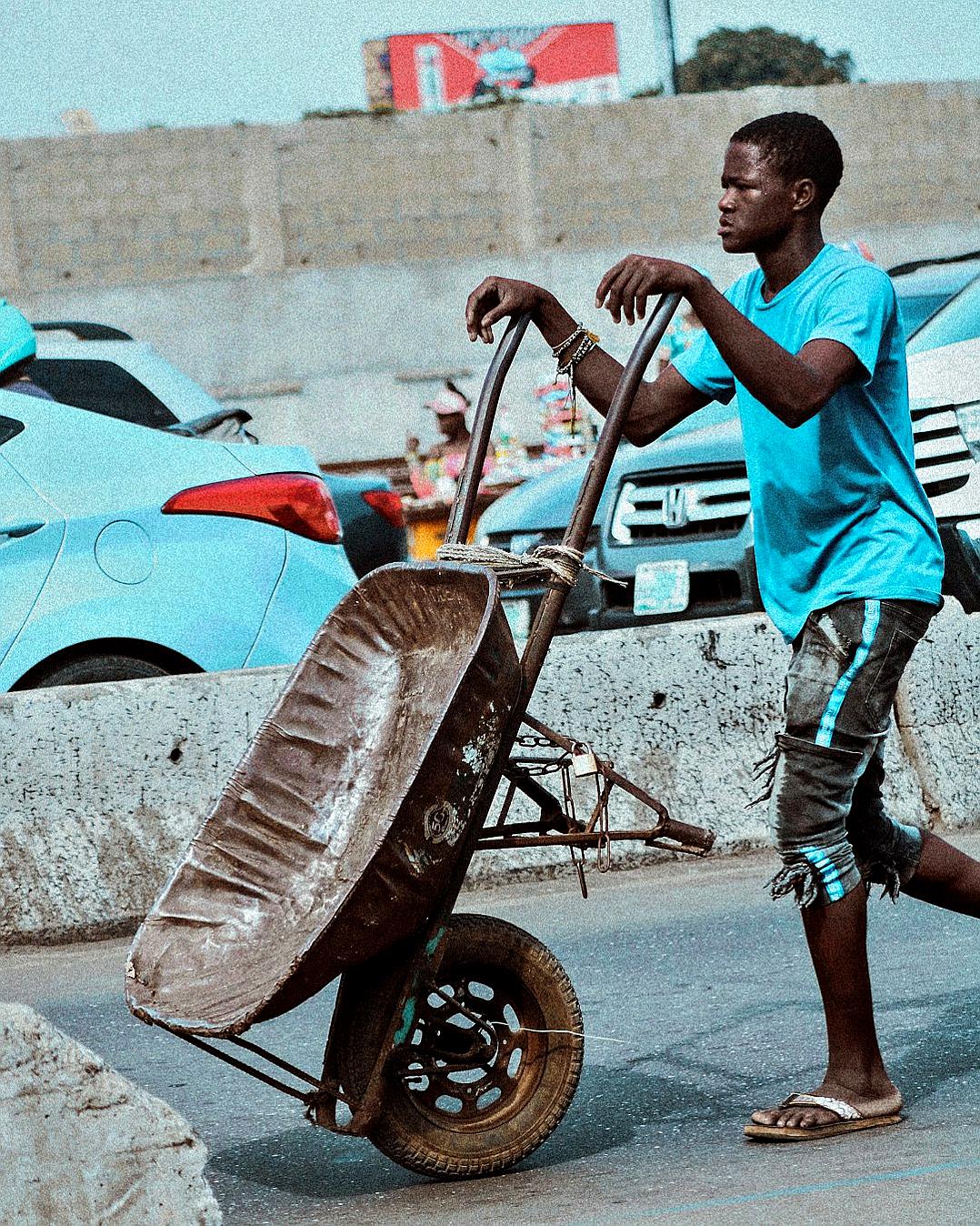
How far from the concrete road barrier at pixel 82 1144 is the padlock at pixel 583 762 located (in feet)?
3.33

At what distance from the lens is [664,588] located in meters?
8.10

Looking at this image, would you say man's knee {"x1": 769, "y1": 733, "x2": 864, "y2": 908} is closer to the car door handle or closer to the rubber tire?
the rubber tire

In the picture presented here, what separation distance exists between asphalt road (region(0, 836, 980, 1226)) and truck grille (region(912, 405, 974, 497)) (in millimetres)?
2386

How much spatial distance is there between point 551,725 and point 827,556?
277 centimetres

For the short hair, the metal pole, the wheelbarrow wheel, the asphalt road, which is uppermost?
the metal pole

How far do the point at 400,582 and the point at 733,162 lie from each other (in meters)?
1.08

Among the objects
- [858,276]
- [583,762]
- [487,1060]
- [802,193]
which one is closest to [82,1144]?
[487,1060]

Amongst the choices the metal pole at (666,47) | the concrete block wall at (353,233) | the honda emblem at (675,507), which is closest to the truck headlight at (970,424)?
the honda emblem at (675,507)

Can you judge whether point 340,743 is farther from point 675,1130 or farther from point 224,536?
point 224,536

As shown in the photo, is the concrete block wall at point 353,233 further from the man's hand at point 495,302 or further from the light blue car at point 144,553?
the man's hand at point 495,302

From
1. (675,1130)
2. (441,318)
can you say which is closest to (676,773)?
(675,1130)

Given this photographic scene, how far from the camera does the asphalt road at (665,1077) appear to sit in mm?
3234

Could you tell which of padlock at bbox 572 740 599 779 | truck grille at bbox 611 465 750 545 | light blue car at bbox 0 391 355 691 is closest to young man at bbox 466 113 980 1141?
padlock at bbox 572 740 599 779

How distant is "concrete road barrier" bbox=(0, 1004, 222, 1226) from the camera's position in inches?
109
